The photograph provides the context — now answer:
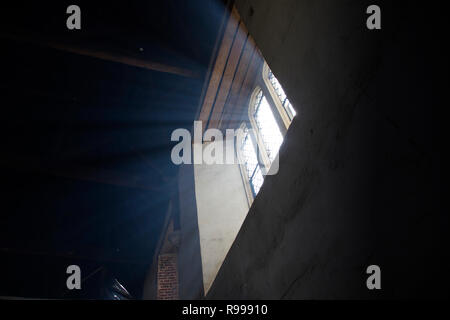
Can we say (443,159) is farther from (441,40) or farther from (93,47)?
(93,47)

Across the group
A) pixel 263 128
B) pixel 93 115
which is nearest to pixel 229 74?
pixel 263 128

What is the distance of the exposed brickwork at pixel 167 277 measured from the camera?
29.3 feet

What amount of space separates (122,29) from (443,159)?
17.2 ft

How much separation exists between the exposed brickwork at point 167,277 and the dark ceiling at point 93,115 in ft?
4.31

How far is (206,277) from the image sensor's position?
15.0 feet

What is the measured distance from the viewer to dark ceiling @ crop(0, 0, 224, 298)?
17.1 ft

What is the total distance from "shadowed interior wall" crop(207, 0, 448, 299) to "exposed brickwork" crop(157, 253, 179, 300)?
6.66 m

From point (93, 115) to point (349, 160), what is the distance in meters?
6.04

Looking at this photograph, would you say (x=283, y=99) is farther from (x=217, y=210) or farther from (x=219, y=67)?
(x=217, y=210)

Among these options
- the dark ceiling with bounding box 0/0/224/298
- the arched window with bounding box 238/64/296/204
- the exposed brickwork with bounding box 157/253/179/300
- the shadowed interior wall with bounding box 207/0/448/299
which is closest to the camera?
the shadowed interior wall with bounding box 207/0/448/299

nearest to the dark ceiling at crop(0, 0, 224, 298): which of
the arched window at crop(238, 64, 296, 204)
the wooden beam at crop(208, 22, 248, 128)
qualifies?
the wooden beam at crop(208, 22, 248, 128)

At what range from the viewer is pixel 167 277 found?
9180 mm

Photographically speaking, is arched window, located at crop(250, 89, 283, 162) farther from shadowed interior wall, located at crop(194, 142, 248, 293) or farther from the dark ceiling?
the dark ceiling
